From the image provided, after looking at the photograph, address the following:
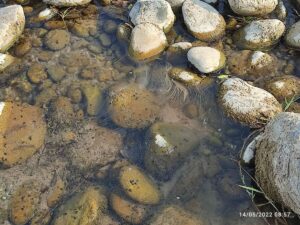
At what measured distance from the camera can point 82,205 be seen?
383 cm

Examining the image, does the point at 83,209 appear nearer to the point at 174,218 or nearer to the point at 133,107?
the point at 174,218

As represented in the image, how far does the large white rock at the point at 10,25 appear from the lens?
498cm

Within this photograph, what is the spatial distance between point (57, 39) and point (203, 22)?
1.98 meters

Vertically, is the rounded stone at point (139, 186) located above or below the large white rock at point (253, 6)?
below

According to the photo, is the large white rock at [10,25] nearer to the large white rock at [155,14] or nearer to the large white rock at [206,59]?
the large white rock at [155,14]

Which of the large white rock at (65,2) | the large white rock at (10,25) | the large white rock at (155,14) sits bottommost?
the large white rock at (10,25)

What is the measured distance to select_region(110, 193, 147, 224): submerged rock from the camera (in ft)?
12.5

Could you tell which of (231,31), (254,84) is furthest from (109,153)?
(231,31)

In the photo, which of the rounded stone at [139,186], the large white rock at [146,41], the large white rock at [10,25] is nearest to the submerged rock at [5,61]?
the large white rock at [10,25]

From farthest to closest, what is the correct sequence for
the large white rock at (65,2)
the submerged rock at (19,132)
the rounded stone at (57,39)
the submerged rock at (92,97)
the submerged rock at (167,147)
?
the large white rock at (65,2) → the rounded stone at (57,39) → the submerged rock at (92,97) → the submerged rock at (19,132) → the submerged rock at (167,147)

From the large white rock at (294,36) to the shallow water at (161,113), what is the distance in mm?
116

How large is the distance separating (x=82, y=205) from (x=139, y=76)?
6.00 ft

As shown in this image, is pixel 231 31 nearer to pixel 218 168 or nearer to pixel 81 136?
pixel 218 168

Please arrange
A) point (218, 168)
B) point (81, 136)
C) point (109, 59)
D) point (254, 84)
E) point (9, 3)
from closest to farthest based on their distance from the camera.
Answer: point (218, 168) → point (81, 136) → point (254, 84) → point (109, 59) → point (9, 3)
